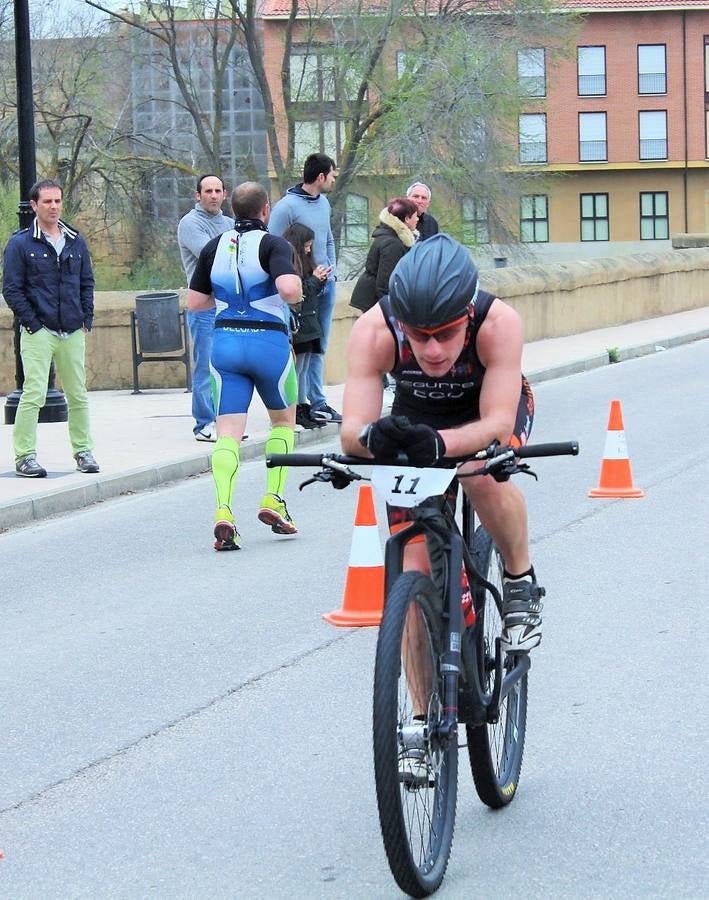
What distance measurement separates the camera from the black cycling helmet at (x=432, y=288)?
405 cm

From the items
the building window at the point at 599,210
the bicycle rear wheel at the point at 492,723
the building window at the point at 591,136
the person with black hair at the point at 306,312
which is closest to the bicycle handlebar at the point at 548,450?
the bicycle rear wheel at the point at 492,723

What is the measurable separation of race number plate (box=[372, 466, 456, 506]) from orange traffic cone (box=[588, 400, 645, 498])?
666 cm

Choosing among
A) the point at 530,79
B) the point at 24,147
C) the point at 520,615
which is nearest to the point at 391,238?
the point at 24,147

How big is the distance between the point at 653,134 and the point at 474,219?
131 ft

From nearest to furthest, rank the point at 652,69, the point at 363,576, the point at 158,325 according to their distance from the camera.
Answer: the point at 363,576 → the point at 158,325 → the point at 652,69

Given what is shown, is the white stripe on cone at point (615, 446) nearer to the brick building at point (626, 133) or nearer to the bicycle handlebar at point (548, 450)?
the bicycle handlebar at point (548, 450)

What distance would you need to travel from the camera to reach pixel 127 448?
13.2 meters

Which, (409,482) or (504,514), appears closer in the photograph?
(409,482)

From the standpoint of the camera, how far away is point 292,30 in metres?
41.4

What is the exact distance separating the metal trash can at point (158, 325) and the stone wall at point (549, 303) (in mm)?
941

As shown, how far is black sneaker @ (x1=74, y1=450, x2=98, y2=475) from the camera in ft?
38.6

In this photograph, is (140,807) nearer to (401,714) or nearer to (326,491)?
(401,714)

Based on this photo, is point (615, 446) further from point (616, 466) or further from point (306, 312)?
point (306, 312)

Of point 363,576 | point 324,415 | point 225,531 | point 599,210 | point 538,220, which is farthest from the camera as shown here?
point 538,220
